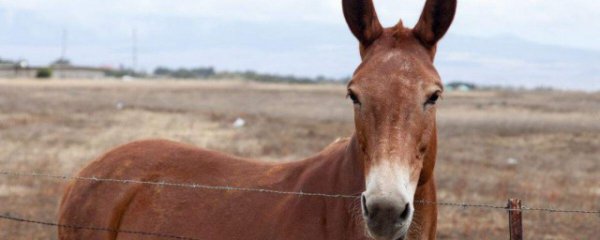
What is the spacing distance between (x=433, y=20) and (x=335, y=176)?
1.06 meters

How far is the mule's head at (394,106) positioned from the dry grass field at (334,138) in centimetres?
719

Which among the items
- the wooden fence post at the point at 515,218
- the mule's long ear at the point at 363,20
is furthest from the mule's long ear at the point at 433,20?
the wooden fence post at the point at 515,218

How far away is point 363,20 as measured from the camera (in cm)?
426

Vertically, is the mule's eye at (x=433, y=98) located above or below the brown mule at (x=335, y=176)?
above

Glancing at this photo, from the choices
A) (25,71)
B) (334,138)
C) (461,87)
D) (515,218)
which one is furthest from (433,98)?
(461,87)

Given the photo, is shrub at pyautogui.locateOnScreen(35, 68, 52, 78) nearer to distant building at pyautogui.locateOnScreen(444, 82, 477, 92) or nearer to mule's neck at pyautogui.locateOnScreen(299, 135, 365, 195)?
distant building at pyautogui.locateOnScreen(444, 82, 477, 92)

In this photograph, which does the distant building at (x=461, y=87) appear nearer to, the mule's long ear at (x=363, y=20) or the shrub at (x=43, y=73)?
the shrub at (x=43, y=73)

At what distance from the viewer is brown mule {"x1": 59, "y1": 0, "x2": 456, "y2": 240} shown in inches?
145

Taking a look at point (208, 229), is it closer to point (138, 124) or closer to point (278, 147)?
point (278, 147)

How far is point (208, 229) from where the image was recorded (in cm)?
507

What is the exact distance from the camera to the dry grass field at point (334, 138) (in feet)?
41.2

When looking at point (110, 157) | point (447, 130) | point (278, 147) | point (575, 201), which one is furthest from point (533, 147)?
point (110, 157)

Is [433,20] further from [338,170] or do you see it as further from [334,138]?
[334,138]

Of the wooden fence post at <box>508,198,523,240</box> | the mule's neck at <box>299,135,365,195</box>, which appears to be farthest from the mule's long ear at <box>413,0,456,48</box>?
the wooden fence post at <box>508,198,523,240</box>
